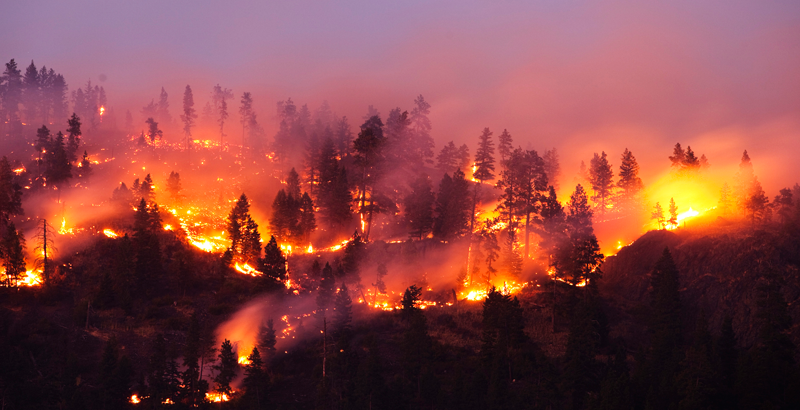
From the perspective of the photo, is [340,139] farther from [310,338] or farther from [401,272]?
[310,338]

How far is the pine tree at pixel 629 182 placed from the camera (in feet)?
291

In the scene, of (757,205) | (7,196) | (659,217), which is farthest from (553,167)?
(7,196)

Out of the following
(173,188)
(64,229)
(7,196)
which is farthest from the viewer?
(173,188)

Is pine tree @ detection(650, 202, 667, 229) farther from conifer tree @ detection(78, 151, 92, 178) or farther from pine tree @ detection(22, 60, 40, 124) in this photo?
pine tree @ detection(22, 60, 40, 124)

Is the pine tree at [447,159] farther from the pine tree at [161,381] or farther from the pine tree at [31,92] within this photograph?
the pine tree at [31,92]

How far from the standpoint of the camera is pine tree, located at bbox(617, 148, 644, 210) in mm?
88625

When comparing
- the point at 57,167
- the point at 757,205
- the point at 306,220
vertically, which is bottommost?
→ the point at 757,205

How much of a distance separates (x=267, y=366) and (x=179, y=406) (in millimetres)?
9179

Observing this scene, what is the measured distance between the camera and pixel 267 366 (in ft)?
174

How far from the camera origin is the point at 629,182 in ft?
292

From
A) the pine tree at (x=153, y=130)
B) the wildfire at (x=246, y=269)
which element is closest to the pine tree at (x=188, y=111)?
the pine tree at (x=153, y=130)

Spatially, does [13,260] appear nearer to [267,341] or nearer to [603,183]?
[267,341]

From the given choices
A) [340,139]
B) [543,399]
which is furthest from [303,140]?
[543,399]

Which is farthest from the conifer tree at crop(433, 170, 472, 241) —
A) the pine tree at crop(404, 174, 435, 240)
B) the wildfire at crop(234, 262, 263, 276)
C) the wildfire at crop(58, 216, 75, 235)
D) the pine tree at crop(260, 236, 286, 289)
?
the wildfire at crop(58, 216, 75, 235)
